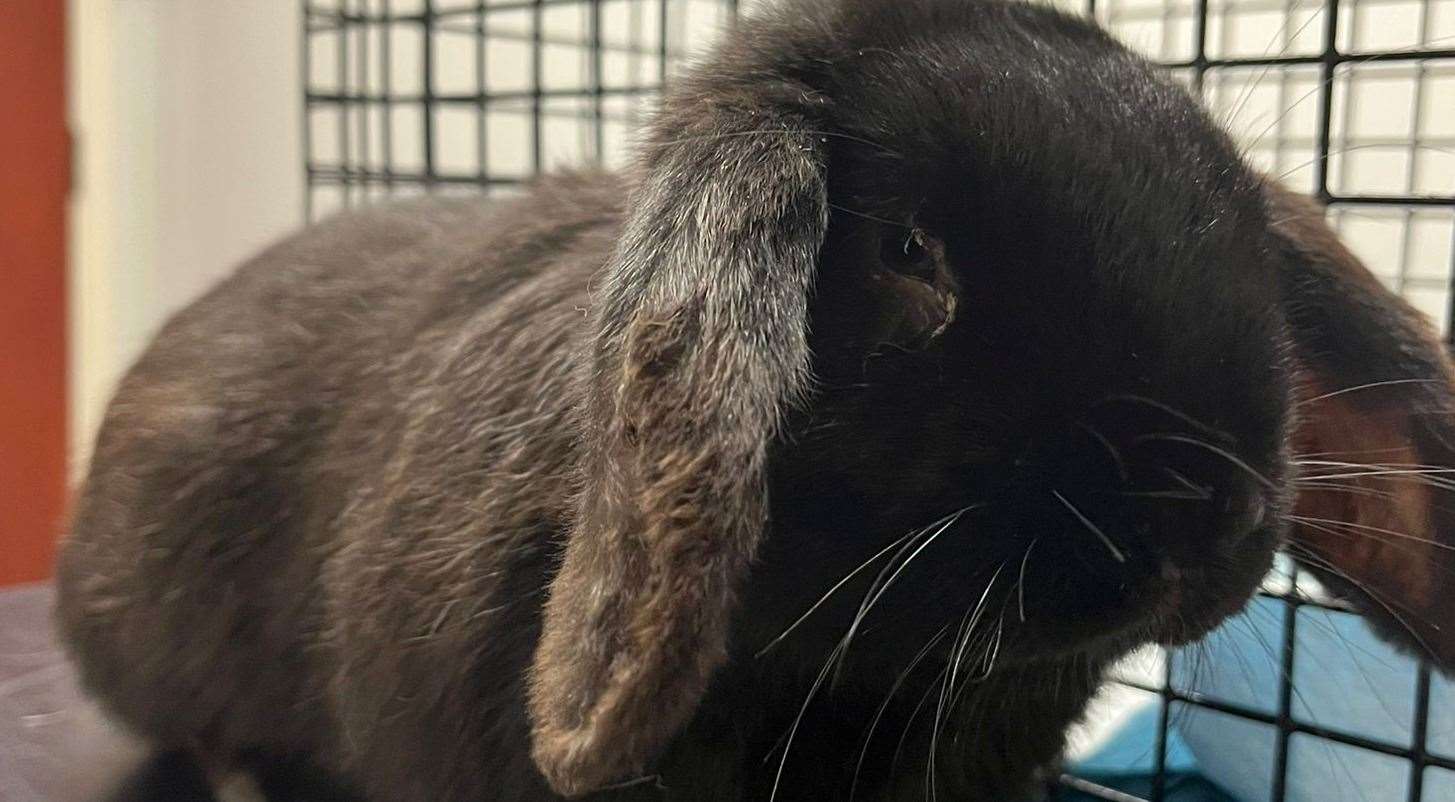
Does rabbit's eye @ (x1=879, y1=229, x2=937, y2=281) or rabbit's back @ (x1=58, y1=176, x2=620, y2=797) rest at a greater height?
rabbit's eye @ (x1=879, y1=229, x2=937, y2=281)

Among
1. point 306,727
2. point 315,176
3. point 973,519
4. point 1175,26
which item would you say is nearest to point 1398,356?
point 973,519

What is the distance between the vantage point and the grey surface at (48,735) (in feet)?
3.93

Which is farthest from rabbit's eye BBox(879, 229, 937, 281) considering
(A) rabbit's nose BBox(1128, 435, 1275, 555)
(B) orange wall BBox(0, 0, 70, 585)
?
(B) orange wall BBox(0, 0, 70, 585)

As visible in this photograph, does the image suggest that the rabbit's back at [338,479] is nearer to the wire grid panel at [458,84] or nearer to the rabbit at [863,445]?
the rabbit at [863,445]

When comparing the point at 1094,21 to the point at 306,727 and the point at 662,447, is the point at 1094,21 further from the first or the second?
the point at 306,727

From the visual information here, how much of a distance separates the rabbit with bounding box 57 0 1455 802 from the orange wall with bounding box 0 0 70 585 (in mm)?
1854

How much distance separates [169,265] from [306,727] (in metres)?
1.76

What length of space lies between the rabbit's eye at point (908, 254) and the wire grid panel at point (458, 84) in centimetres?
89

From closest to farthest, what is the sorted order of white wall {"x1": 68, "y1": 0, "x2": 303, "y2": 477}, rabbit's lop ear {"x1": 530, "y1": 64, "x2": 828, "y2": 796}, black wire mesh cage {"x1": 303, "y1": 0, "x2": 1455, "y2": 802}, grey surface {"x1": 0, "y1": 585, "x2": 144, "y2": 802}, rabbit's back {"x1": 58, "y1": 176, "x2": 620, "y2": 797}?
rabbit's lop ear {"x1": 530, "y1": 64, "x2": 828, "y2": 796}, rabbit's back {"x1": 58, "y1": 176, "x2": 620, "y2": 797}, black wire mesh cage {"x1": 303, "y1": 0, "x2": 1455, "y2": 802}, grey surface {"x1": 0, "y1": 585, "x2": 144, "y2": 802}, white wall {"x1": 68, "y1": 0, "x2": 303, "y2": 477}

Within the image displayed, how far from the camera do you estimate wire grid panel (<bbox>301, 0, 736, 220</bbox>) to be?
1646 mm

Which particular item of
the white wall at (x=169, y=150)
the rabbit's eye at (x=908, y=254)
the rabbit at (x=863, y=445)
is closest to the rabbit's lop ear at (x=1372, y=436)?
the rabbit at (x=863, y=445)

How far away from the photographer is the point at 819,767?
2.54ft

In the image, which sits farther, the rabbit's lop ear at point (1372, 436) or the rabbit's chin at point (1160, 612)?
the rabbit's lop ear at point (1372, 436)

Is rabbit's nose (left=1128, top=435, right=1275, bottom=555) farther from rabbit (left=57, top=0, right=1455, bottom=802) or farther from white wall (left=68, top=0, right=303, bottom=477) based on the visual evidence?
white wall (left=68, top=0, right=303, bottom=477)
